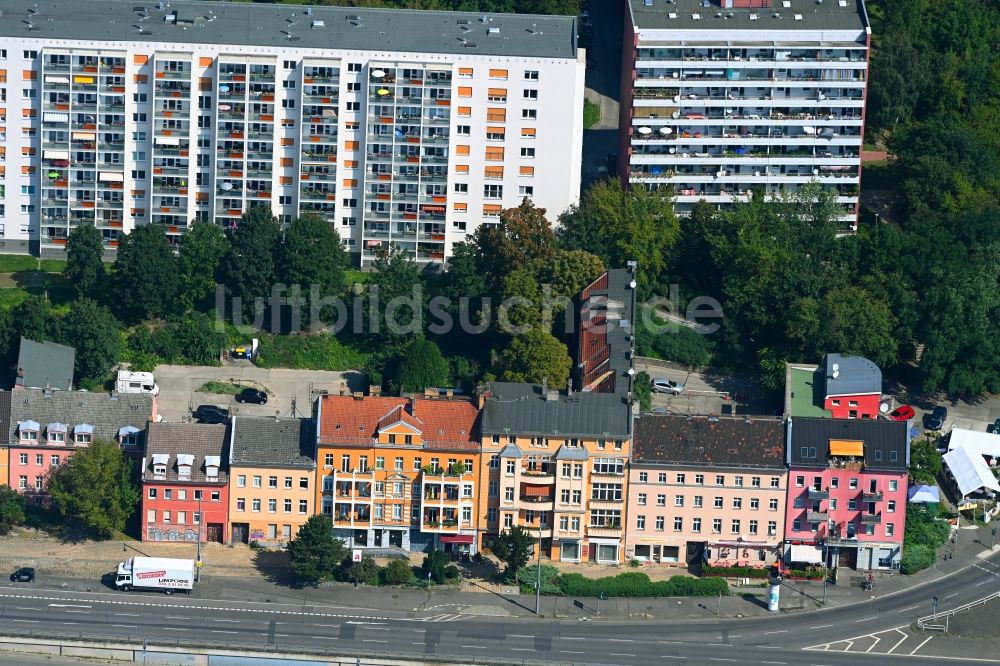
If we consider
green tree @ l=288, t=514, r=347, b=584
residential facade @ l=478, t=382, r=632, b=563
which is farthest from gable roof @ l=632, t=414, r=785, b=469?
green tree @ l=288, t=514, r=347, b=584

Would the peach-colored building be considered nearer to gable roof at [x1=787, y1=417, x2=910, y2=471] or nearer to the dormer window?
gable roof at [x1=787, y1=417, x2=910, y2=471]

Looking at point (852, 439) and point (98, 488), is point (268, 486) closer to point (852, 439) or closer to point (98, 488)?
point (98, 488)

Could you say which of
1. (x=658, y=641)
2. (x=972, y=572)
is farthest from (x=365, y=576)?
(x=972, y=572)

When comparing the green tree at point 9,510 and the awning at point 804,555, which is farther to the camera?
the green tree at point 9,510

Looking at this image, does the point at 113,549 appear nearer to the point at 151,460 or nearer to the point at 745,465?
the point at 151,460

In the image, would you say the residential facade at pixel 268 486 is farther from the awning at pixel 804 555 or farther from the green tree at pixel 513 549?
the awning at pixel 804 555

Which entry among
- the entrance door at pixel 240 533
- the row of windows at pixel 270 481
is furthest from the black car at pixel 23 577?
the row of windows at pixel 270 481

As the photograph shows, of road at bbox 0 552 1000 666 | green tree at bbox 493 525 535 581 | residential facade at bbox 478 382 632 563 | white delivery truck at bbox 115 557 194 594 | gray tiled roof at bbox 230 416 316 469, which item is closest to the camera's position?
road at bbox 0 552 1000 666
